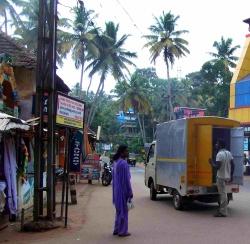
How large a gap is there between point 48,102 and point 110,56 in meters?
33.4

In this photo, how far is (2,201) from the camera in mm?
10148

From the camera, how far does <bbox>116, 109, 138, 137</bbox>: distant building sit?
85.7m

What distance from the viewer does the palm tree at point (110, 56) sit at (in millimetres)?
43125

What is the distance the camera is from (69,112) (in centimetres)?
1116

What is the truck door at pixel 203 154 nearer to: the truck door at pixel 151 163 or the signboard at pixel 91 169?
the truck door at pixel 151 163

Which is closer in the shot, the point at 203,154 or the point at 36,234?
the point at 36,234

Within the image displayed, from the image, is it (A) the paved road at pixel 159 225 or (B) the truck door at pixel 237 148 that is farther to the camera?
(B) the truck door at pixel 237 148

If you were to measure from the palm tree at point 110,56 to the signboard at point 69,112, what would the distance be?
3066 centimetres

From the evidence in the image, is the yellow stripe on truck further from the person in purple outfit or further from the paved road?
the person in purple outfit

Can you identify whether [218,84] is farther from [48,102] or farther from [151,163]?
[48,102]

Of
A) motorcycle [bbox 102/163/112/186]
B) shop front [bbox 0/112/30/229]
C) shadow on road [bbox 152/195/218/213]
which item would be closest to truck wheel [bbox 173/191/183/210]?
shadow on road [bbox 152/195/218/213]

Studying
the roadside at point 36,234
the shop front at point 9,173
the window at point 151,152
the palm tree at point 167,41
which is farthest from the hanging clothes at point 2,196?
the palm tree at point 167,41

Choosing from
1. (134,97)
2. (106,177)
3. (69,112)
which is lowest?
(106,177)

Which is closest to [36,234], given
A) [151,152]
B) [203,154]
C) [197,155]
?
[197,155]
